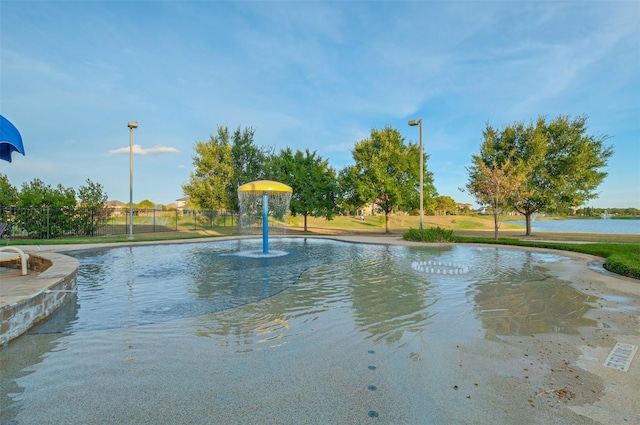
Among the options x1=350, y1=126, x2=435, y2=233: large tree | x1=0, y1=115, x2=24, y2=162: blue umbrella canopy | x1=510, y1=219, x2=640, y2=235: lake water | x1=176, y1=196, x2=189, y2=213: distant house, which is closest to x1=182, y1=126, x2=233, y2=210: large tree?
x1=350, y1=126, x2=435, y2=233: large tree

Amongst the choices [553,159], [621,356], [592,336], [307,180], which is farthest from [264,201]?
[553,159]

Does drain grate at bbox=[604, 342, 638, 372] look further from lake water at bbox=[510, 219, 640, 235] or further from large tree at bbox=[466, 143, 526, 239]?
lake water at bbox=[510, 219, 640, 235]

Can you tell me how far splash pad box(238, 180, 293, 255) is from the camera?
45.5 ft

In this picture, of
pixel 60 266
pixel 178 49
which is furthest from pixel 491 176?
pixel 60 266

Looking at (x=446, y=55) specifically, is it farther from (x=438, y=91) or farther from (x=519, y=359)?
(x=519, y=359)

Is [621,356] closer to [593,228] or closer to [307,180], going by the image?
[307,180]

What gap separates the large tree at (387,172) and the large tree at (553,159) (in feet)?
18.7

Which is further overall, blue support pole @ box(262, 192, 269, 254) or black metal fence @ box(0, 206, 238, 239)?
black metal fence @ box(0, 206, 238, 239)

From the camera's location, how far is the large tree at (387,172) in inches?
985

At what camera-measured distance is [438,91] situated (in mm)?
20047

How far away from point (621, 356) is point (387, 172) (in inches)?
886

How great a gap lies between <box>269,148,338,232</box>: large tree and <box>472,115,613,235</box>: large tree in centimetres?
1300

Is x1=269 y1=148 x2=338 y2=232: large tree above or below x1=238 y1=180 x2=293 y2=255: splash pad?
above

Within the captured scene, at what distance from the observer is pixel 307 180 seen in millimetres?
27719
